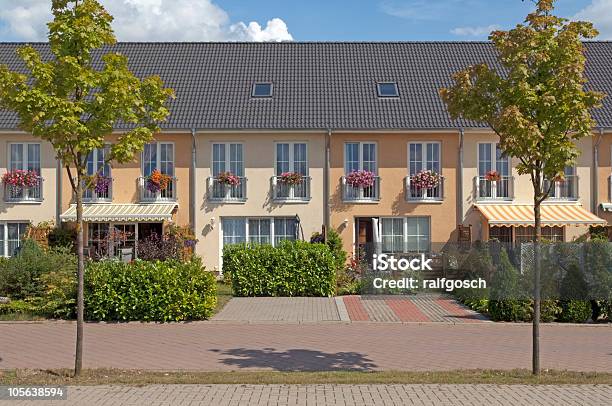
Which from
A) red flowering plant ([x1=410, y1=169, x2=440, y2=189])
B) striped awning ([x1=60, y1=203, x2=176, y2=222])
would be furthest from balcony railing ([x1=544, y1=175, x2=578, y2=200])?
striped awning ([x1=60, y1=203, x2=176, y2=222])

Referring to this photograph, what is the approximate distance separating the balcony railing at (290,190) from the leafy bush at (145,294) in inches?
446

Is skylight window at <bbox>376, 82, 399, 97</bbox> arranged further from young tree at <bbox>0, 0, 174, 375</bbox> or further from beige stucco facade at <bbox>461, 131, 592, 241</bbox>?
young tree at <bbox>0, 0, 174, 375</bbox>

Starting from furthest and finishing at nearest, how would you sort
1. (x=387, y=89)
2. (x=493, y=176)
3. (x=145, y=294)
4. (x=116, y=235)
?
1. (x=387, y=89)
2. (x=493, y=176)
3. (x=116, y=235)
4. (x=145, y=294)

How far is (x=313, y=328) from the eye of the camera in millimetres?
15305

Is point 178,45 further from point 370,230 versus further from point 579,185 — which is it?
point 579,185

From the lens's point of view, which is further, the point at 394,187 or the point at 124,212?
the point at 394,187

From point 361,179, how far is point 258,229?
164 inches

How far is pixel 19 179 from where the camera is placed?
1061 inches

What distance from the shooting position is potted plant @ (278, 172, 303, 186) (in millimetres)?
27109

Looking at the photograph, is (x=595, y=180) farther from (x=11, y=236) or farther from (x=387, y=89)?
(x=11, y=236)

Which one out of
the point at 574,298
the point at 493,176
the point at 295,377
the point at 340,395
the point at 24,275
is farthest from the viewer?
the point at 493,176

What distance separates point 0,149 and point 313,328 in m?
17.0

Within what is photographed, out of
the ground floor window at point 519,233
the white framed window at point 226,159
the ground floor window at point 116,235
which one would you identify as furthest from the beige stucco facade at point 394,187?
the ground floor window at point 116,235

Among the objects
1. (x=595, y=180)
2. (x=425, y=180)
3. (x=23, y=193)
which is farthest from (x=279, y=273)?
(x=595, y=180)
